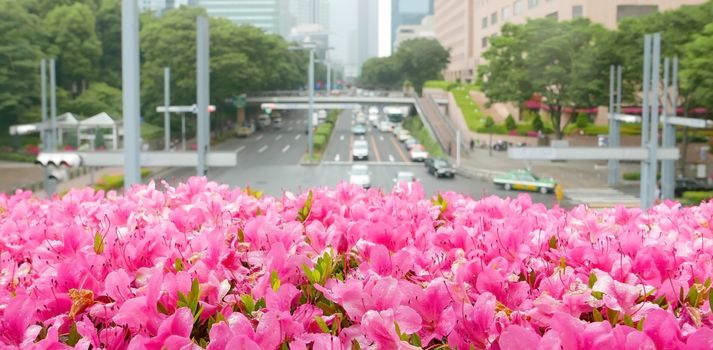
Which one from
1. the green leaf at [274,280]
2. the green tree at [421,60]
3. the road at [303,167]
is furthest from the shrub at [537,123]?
the green tree at [421,60]

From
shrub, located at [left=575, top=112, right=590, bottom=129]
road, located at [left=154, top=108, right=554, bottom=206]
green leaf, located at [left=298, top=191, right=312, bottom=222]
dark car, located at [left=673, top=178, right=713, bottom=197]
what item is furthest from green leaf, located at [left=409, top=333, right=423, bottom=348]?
shrub, located at [left=575, top=112, right=590, bottom=129]

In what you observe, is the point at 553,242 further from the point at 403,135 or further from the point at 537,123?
the point at 403,135

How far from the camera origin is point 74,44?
32.6 metres

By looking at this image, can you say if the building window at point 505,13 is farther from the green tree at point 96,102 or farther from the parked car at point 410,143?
the green tree at point 96,102

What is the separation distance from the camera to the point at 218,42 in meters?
37.9

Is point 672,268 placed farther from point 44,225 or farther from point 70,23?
point 70,23

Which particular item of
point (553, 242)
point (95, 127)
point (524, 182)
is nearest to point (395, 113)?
point (524, 182)

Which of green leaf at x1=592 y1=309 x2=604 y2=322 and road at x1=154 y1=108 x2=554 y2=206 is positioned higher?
green leaf at x1=592 y1=309 x2=604 y2=322

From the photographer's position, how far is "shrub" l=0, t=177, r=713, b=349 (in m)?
1.97

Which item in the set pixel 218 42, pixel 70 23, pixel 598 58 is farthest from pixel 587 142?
pixel 70 23

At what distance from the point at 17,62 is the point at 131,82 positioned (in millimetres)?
26568

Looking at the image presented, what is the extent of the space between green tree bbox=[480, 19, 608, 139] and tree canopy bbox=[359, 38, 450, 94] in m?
32.5

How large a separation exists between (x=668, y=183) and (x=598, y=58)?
930 cm

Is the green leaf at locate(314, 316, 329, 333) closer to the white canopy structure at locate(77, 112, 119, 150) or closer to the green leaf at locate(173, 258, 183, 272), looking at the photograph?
the green leaf at locate(173, 258, 183, 272)
